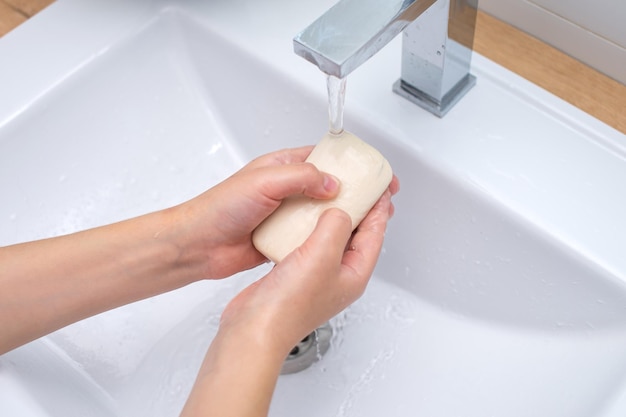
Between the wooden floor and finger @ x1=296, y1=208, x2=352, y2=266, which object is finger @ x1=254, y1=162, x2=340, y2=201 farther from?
the wooden floor

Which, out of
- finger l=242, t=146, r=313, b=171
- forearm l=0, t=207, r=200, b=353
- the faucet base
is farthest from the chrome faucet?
forearm l=0, t=207, r=200, b=353

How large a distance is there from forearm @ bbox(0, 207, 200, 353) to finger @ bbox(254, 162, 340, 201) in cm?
11

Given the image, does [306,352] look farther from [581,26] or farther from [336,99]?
[581,26]

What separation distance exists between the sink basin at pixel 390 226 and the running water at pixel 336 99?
0.09 m

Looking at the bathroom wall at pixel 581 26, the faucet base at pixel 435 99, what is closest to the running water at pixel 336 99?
the faucet base at pixel 435 99

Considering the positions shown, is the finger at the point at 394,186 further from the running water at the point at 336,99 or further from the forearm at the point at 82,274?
the forearm at the point at 82,274

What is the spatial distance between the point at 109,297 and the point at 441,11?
0.36 metres

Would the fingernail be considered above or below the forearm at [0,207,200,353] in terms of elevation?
above

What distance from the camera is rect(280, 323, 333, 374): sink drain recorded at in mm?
621

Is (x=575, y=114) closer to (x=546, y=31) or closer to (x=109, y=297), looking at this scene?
(x=546, y=31)

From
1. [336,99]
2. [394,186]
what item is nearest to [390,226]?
[394,186]

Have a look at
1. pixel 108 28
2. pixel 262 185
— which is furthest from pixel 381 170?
pixel 108 28

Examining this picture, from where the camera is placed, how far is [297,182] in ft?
1.64

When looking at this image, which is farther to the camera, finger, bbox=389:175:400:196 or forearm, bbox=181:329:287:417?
finger, bbox=389:175:400:196
